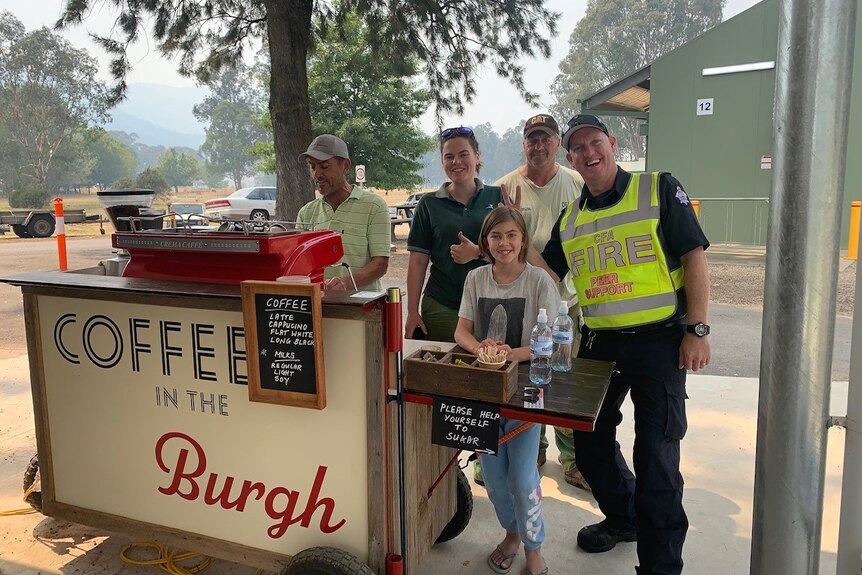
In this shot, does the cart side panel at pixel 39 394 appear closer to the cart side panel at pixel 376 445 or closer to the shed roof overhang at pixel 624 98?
the cart side panel at pixel 376 445

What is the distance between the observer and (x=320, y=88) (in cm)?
1831

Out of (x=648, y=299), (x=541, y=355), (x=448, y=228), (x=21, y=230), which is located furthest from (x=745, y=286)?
(x=21, y=230)

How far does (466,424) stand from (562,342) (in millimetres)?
535

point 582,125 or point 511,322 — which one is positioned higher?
point 582,125

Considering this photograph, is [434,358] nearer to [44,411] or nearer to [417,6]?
[44,411]

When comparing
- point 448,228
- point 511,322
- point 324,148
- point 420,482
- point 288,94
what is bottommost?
point 420,482

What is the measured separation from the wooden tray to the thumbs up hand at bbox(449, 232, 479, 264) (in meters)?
0.76

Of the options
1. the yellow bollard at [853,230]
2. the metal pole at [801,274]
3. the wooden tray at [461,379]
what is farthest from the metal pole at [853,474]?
the yellow bollard at [853,230]

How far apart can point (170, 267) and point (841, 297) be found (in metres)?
9.49

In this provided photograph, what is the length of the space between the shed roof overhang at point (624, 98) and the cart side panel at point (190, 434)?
15408 millimetres

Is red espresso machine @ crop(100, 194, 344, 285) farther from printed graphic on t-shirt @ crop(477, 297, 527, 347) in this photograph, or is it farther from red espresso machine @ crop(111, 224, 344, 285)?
printed graphic on t-shirt @ crop(477, 297, 527, 347)

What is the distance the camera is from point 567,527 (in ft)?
9.56

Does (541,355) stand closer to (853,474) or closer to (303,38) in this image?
(853,474)

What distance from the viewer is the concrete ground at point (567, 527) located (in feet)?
8.55
